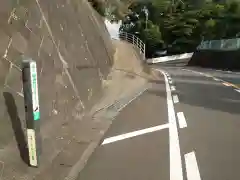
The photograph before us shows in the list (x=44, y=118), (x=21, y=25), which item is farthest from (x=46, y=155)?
(x=21, y=25)

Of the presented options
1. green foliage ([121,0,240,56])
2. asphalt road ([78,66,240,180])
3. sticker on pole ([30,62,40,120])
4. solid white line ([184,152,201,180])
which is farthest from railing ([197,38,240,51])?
sticker on pole ([30,62,40,120])

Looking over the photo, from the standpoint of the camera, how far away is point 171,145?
6180 millimetres

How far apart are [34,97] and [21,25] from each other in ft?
7.64

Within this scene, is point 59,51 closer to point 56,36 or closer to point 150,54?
point 56,36

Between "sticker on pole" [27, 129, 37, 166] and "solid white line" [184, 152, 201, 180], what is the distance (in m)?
2.19

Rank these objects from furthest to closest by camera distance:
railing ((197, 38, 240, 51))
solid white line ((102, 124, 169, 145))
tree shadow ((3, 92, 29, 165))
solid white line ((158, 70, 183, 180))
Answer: railing ((197, 38, 240, 51)) < solid white line ((102, 124, 169, 145)) < tree shadow ((3, 92, 29, 165)) < solid white line ((158, 70, 183, 180))

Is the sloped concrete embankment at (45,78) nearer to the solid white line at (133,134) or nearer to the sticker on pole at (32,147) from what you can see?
the sticker on pole at (32,147)

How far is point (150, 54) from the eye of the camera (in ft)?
214

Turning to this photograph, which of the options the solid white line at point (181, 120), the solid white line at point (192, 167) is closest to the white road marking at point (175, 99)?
the solid white line at point (181, 120)

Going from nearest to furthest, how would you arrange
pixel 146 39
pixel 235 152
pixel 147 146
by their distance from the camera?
pixel 235 152
pixel 147 146
pixel 146 39

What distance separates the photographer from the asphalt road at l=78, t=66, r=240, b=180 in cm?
481

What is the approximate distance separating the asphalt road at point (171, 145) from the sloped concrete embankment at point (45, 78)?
0.72 metres

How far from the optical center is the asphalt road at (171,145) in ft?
15.8

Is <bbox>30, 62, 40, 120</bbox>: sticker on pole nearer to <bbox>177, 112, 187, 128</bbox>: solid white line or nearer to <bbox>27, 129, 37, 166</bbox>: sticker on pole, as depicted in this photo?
<bbox>27, 129, 37, 166</bbox>: sticker on pole
